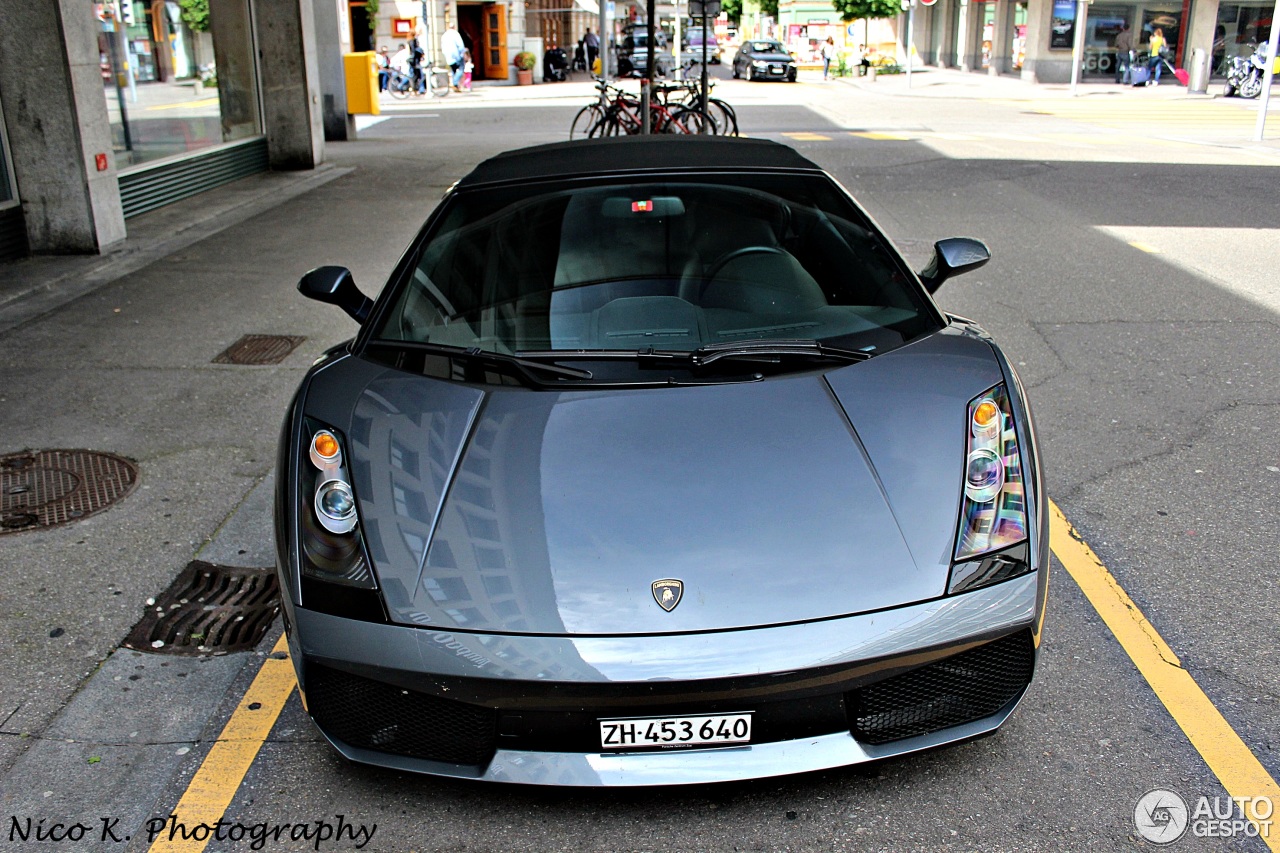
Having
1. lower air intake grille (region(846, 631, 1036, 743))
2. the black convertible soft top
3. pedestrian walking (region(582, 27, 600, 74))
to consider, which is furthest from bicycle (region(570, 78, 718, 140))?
pedestrian walking (region(582, 27, 600, 74))

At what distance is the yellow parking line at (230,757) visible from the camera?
256 cm

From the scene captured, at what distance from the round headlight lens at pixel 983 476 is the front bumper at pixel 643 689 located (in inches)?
10.2

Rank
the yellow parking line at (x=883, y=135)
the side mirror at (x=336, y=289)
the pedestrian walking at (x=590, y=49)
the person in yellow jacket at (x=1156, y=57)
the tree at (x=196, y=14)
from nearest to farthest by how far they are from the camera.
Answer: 1. the side mirror at (x=336, y=289)
2. the tree at (x=196, y=14)
3. the yellow parking line at (x=883, y=135)
4. the person in yellow jacket at (x=1156, y=57)
5. the pedestrian walking at (x=590, y=49)

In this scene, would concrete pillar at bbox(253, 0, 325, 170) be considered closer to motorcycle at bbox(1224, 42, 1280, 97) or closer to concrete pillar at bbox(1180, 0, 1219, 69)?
motorcycle at bbox(1224, 42, 1280, 97)

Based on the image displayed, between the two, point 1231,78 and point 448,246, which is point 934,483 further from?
point 1231,78

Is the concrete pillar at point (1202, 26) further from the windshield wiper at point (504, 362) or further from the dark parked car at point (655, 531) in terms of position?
the windshield wiper at point (504, 362)

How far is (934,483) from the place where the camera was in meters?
2.67

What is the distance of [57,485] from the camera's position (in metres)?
4.66

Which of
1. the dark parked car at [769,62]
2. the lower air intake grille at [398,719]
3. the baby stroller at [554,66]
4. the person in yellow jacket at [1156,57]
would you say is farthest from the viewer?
the baby stroller at [554,66]

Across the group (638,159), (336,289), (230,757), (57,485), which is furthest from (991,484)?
(57,485)

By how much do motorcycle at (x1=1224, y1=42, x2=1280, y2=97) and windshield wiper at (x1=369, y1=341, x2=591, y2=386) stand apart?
2923 centimetres

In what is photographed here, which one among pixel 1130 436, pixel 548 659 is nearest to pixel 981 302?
pixel 1130 436

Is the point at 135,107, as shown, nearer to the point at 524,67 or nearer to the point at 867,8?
the point at 524,67

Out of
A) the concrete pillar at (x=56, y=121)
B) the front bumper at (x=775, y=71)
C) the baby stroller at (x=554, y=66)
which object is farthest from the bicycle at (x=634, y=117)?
the baby stroller at (x=554, y=66)
